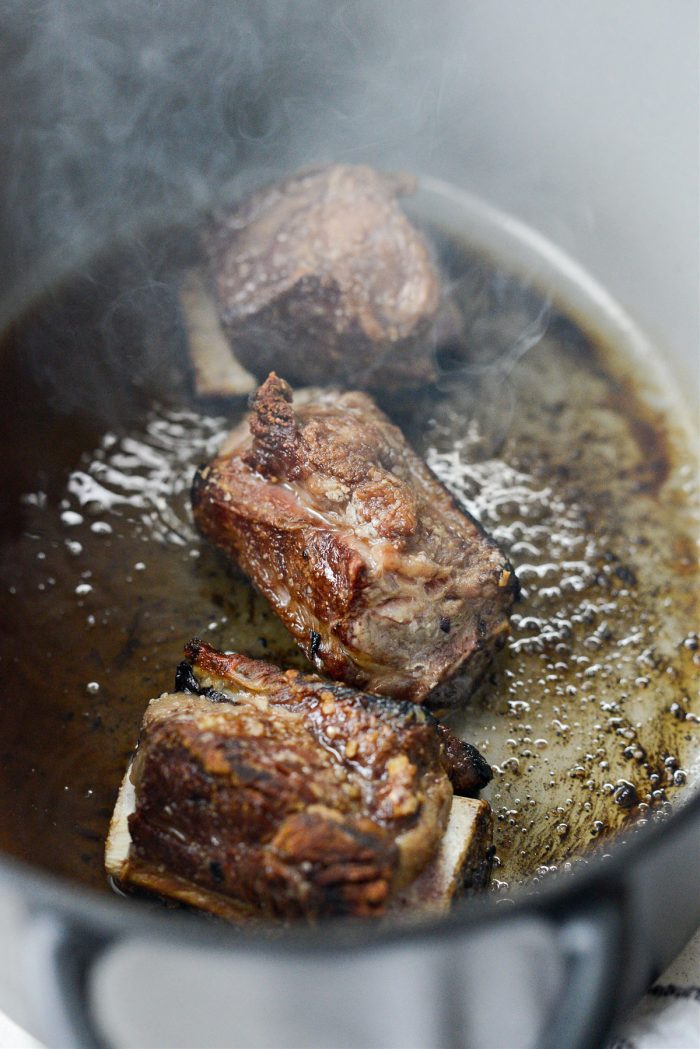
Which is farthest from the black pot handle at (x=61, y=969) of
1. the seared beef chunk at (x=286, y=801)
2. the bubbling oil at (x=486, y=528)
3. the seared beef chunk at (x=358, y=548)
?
the seared beef chunk at (x=358, y=548)

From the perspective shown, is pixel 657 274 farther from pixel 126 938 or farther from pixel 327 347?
pixel 126 938

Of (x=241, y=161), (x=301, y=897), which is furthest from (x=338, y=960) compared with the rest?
(x=241, y=161)

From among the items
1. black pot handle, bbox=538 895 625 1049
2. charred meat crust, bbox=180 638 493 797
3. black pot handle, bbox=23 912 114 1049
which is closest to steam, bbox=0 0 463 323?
charred meat crust, bbox=180 638 493 797

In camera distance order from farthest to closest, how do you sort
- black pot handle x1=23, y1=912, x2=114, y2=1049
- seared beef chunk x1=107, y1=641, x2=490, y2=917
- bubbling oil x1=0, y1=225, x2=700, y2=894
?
bubbling oil x1=0, y1=225, x2=700, y2=894 < seared beef chunk x1=107, y1=641, x2=490, y2=917 < black pot handle x1=23, y1=912, x2=114, y2=1049

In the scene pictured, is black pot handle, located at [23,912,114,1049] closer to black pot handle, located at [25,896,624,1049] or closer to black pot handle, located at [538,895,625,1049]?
black pot handle, located at [25,896,624,1049]

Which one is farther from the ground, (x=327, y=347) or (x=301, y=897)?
(x=327, y=347)

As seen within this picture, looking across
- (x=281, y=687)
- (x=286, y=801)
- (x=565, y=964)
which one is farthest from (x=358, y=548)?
(x=565, y=964)

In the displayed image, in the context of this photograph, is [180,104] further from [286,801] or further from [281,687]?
[286,801]
